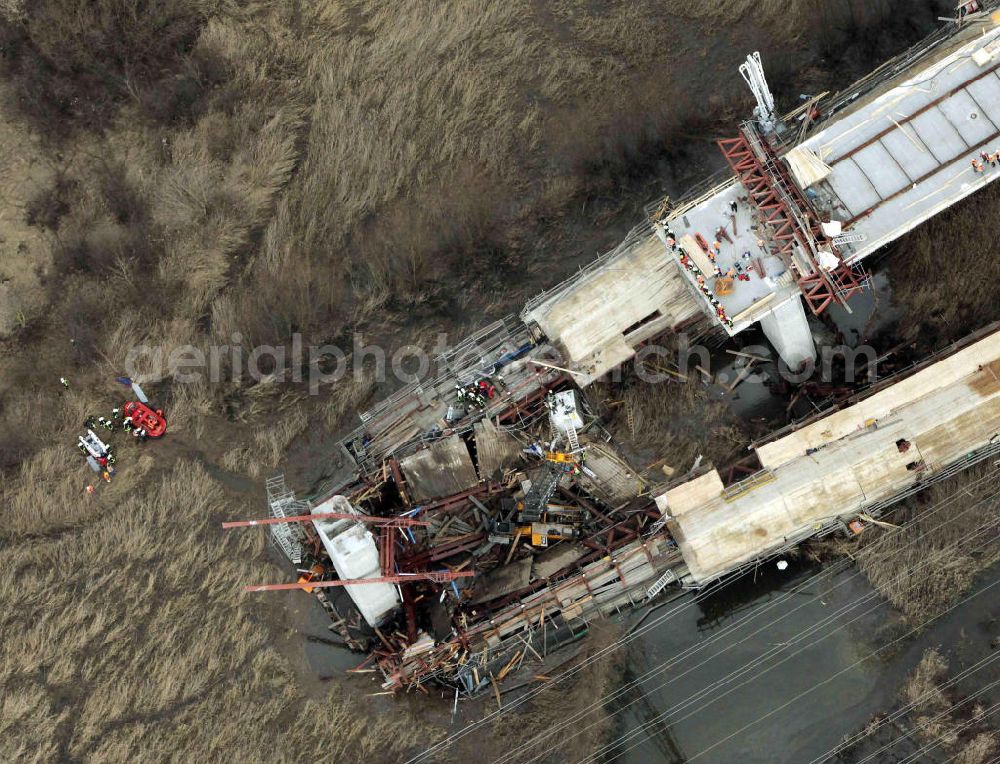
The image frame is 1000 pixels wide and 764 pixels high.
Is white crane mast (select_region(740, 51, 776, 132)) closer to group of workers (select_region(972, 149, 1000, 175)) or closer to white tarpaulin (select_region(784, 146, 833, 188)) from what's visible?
white tarpaulin (select_region(784, 146, 833, 188))

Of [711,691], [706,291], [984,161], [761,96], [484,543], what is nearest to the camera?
[984,161]

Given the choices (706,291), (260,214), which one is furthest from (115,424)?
(706,291)

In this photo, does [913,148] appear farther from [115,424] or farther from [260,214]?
[115,424]

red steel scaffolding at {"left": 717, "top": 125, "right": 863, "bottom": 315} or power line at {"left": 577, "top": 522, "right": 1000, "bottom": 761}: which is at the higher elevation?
red steel scaffolding at {"left": 717, "top": 125, "right": 863, "bottom": 315}

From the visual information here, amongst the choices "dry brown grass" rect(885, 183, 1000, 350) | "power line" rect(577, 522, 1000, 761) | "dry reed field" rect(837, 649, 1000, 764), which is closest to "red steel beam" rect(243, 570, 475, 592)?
"power line" rect(577, 522, 1000, 761)

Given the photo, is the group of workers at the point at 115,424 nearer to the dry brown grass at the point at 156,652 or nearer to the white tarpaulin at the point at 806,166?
the dry brown grass at the point at 156,652

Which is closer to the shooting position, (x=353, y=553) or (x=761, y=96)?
(x=761, y=96)

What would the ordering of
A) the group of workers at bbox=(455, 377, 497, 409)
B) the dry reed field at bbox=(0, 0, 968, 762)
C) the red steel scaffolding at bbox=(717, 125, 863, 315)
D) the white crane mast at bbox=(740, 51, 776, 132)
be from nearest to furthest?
the red steel scaffolding at bbox=(717, 125, 863, 315)
the white crane mast at bbox=(740, 51, 776, 132)
the group of workers at bbox=(455, 377, 497, 409)
the dry reed field at bbox=(0, 0, 968, 762)

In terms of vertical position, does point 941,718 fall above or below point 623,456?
below
